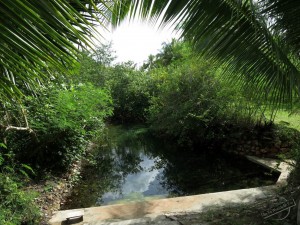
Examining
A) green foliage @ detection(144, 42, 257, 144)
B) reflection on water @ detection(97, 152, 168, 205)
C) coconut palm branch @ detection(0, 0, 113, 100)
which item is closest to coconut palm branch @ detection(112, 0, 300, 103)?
coconut palm branch @ detection(0, 0, 113, 100)

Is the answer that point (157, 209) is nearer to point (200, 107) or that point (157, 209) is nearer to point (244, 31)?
point (244, 31)

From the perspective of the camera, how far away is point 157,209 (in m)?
5.47

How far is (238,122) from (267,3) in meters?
7.90

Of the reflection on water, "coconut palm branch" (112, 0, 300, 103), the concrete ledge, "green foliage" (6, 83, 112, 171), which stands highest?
"coconut palm branch" (112, 0, 300, 103)

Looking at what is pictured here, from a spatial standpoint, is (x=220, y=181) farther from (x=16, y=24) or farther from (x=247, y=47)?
(x=16, y=24)

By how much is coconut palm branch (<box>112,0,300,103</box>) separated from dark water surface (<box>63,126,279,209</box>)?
16.0ft

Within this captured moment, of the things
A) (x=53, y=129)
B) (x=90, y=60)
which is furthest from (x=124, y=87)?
(x=90, y=60)

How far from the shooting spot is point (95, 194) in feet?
24.3

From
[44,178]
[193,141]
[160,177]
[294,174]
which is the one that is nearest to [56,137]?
[44,178]

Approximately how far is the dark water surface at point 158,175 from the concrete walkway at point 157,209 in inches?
47.9

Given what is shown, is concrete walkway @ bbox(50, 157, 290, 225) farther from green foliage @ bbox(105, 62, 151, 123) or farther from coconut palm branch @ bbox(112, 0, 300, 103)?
green foliage @ bbox(105, 62, 151, 123)

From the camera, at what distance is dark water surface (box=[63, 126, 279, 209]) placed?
746 cm

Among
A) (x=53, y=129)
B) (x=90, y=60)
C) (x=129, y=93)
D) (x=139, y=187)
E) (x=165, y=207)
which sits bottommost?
(x=139, y=187)

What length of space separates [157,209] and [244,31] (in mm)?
3849
